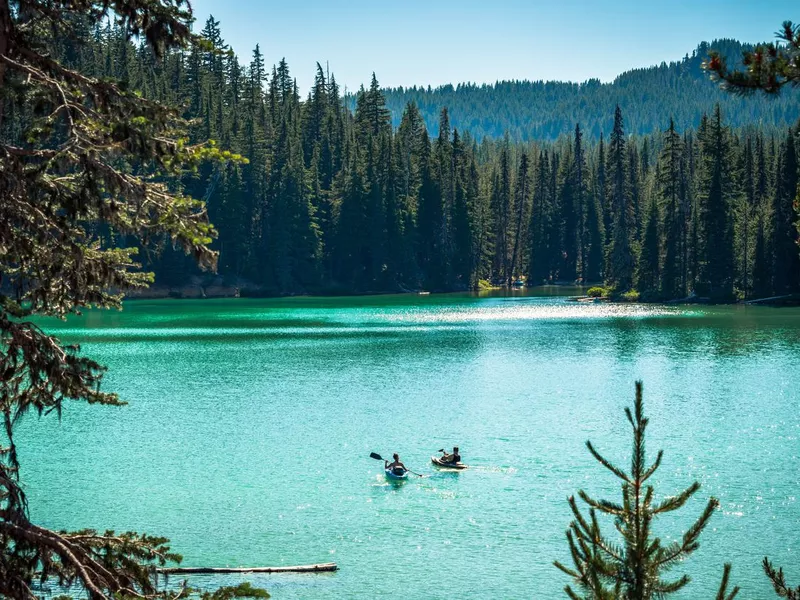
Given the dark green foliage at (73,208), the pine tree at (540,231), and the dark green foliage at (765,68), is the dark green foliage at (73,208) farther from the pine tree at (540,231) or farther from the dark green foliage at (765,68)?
the pine tree at (540,231)

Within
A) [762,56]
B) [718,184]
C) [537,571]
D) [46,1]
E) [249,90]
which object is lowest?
[537,571]

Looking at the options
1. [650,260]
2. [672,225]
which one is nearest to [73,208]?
[672,225]

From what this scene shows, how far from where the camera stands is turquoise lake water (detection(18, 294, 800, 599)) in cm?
2111

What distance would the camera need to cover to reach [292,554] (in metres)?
21.1

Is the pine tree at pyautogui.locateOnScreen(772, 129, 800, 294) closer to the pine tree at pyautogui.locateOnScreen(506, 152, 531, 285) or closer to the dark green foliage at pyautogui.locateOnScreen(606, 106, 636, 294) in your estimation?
the dark green foliage at pyautogui.locateOnScreen(606, 106, 636, 294)

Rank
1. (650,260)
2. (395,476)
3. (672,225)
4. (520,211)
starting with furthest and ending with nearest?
(520,211), (650,260), (672,225), (395,476)

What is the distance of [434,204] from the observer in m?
125

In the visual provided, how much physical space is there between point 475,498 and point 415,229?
99333mm

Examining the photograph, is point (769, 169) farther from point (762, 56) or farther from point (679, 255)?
point (762, 56)

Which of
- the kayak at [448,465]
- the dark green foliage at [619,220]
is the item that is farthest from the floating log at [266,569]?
the dark green foliage at [619,220]

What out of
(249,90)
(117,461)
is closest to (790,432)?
(117,461)

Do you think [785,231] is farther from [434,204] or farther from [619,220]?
[434,204]

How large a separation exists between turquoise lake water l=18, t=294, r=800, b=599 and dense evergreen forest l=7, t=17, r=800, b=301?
3358cm

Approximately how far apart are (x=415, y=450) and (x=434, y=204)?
96056mm
